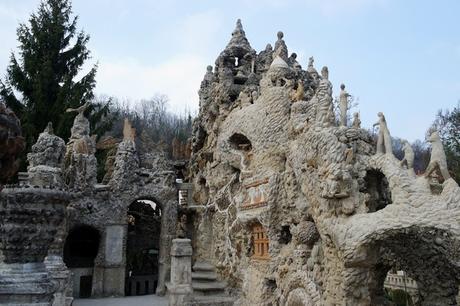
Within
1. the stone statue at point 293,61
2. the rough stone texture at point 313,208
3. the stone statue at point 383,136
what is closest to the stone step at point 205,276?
the rough stone texture at point 313,208

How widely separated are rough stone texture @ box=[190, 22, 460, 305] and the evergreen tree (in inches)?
373

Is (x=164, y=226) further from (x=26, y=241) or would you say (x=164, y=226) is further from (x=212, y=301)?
(x=26, y=241)

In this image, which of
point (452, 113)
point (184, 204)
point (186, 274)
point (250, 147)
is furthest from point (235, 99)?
point (452, 113)

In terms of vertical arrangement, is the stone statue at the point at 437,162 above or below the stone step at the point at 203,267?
above

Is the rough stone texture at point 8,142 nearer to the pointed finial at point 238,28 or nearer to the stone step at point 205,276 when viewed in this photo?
the stone step at point 205,276

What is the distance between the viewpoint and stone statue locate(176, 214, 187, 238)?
1570 centimetres

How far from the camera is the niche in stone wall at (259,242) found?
11.5m

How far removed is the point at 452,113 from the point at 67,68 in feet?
61.9

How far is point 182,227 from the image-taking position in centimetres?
1606

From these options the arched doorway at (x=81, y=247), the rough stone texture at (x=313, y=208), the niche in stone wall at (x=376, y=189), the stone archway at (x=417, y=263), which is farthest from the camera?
the arched doorway at (x=81, y=247)

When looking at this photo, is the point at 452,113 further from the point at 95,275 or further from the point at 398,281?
the point at 95,275

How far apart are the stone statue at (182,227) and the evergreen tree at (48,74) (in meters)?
8.09

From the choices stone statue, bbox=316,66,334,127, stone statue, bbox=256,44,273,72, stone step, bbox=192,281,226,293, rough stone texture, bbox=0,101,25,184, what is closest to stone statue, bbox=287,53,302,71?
stone statue, bbox=256,44,273,72

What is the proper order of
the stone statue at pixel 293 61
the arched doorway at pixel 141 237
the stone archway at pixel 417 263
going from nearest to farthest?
the stone archway at pixel 417 263 < the stone statue at pixel 293 61 < the arched doorway at pixel 141 237
